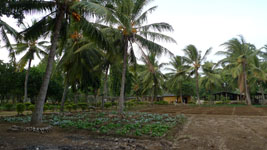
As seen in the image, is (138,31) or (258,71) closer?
(138,31)

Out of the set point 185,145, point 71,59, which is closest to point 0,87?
point 71,59

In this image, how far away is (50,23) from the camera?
8.24 meters

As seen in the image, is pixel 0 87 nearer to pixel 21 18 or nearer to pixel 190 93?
pixel 21 18

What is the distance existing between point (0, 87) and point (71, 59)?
15857 mm

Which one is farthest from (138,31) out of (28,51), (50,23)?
(28,51)

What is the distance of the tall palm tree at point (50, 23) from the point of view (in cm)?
683

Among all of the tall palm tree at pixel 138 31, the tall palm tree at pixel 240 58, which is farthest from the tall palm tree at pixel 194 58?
the tall palm tree at pixel 138 31

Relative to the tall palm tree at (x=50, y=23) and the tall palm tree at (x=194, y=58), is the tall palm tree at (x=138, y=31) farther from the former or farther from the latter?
Result: the tall palm tree at (x=194, y=58)

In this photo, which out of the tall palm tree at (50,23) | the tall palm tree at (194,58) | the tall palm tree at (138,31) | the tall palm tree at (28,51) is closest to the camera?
the tall palm tree at (50,23)

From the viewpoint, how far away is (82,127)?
6957mm

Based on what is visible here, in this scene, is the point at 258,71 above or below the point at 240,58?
below

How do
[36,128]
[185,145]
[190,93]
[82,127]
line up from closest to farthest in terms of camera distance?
[185,145] → [36,128] → [82,127] → [190,93]

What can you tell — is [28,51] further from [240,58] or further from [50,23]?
[240,58]

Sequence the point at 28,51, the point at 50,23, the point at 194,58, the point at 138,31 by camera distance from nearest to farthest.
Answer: the point at 50,23, the point at 138,31, the point at 28,51, the point at 194,58
